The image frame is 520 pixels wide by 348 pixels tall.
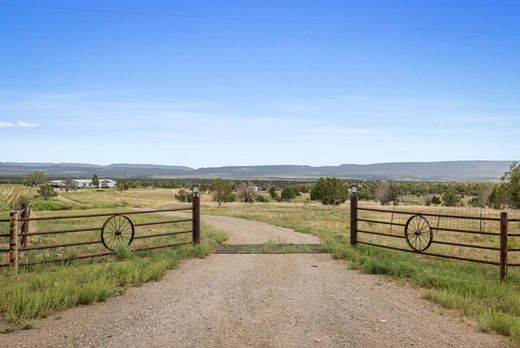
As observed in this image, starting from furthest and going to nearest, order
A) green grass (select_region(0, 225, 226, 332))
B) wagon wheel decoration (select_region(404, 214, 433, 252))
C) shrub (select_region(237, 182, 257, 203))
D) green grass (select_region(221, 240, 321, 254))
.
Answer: shrub (select_region(237, 182, 257, 203))
green grass (select_region(221, 240, 321, 254))
wagon wheel decoration (select_region(404, 214, 433, 252))
green grass (select_region(0, 225, 226, 332))

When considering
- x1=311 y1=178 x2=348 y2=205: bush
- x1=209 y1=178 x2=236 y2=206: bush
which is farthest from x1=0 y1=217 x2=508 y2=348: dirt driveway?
x1=311 y1=178 x2=348 y2=205: bush

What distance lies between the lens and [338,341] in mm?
6219

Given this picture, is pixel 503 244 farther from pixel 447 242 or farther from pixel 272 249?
pixel 272 249

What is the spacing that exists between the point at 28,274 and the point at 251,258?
18.3 feet

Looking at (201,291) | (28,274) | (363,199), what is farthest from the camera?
(363,199)

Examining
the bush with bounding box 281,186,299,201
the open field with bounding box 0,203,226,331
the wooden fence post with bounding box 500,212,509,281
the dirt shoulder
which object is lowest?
the bush with bounding box 281,186,299,201

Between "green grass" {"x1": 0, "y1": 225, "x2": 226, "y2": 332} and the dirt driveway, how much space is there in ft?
0.95

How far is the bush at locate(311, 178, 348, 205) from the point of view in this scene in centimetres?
6625

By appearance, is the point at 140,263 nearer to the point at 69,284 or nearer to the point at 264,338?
the point at 69,284

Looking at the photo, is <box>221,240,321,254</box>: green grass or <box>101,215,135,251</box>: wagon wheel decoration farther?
<box>221,240,321,254</box>: green grass

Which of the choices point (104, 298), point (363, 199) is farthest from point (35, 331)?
point (363, 199)

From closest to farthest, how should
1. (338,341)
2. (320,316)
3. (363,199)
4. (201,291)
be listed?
(338,341) < (320,316) < (201,291) < (363,199)

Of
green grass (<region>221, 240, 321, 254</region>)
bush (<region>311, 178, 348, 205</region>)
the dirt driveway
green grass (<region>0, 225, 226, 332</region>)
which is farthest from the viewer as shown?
bush (<region>311, 178, 348, 205</region>)

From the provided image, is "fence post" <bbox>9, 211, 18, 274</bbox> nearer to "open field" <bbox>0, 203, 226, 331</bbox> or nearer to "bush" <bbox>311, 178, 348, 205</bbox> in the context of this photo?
"open field" <bbox>0, 203, 226, 331</bbox>
